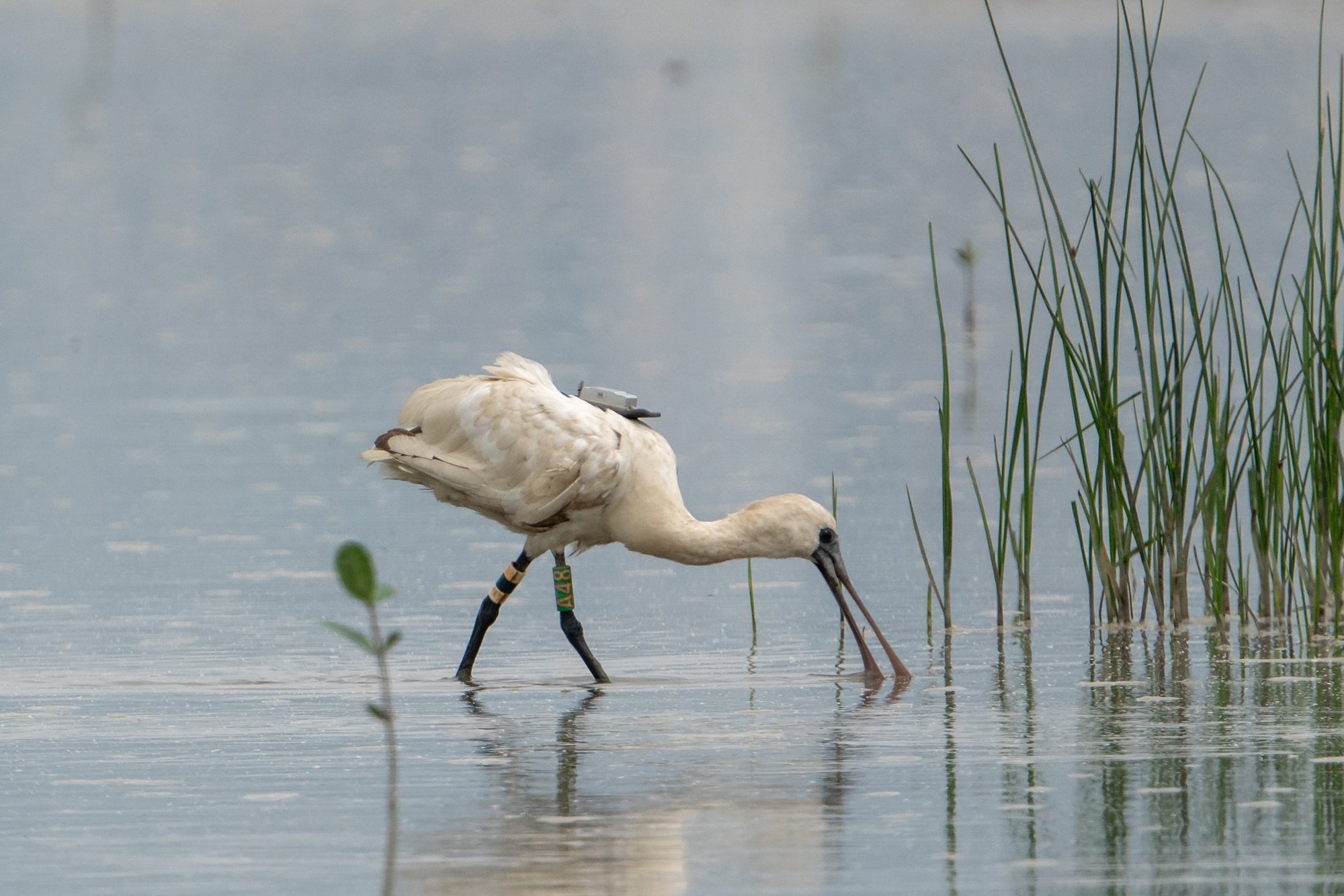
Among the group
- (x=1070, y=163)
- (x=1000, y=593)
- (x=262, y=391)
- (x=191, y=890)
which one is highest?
(x=1070, y=163)

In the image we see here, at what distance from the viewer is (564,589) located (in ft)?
27.0

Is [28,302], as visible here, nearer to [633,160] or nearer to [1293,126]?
[633,160]

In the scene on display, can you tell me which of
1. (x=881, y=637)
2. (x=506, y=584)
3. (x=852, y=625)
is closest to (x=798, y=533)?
(x=852, y=625)

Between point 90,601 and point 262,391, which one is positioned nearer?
point 90,601

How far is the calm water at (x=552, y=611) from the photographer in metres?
5.16

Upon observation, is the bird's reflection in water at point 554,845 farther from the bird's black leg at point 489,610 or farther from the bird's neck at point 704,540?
the bird's neck at point 704,540

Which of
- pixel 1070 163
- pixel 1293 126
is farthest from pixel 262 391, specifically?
pixel 1293 126

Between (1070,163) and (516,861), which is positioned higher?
(1070,163)

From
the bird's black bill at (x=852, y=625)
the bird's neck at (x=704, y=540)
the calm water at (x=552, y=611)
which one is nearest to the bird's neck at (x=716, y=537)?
the bird's neck at (x=704, y=540)

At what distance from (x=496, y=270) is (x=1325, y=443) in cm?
1594

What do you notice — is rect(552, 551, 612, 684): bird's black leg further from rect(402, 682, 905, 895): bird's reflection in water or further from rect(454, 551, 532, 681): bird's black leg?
rect(402, 682, 905, 895): bird's reflection in water

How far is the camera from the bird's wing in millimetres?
8102

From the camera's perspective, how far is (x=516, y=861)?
16.2ft

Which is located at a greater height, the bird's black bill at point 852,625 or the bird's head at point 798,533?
the bird's head at point 798,533
